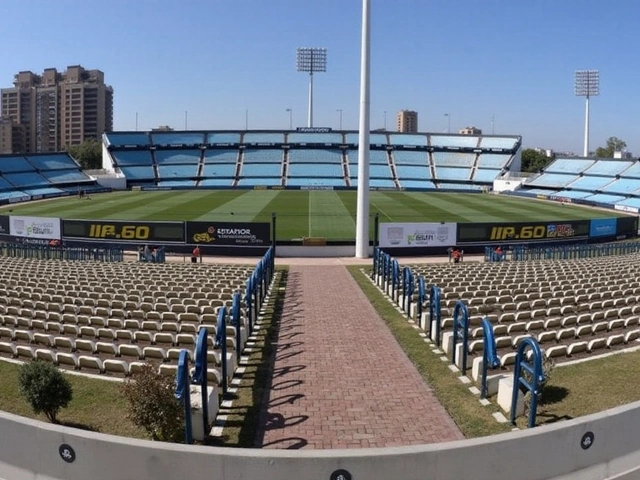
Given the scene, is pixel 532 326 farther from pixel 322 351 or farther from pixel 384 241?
pixel 384 241

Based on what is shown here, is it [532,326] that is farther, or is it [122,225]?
[122,225]

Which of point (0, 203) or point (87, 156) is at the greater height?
point (87, 156)

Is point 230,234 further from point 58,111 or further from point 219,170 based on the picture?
point 58,111

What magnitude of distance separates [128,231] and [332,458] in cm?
3157

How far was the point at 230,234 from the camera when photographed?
3472 cm

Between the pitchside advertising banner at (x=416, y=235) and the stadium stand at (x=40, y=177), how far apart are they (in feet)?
188

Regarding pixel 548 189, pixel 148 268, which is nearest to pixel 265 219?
Answer: pixel 148 268

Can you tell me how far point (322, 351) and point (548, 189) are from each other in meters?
84.4

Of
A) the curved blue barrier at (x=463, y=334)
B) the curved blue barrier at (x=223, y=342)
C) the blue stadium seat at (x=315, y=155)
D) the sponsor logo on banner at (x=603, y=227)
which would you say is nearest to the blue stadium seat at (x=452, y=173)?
the blue stadium seat at (x=315, y=155)

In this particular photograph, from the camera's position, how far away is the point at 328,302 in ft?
64.1

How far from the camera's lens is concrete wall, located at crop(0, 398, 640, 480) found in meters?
5.81

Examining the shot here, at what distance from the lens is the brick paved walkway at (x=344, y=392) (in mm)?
8648

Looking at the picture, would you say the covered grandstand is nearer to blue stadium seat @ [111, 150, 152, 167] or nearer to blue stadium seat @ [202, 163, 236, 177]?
blue stadium seat @ [202, 163, 236, 177]

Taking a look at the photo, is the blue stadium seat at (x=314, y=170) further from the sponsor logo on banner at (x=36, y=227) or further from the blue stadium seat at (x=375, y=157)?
the sponsor logo on banner at (x=36, y=227)
